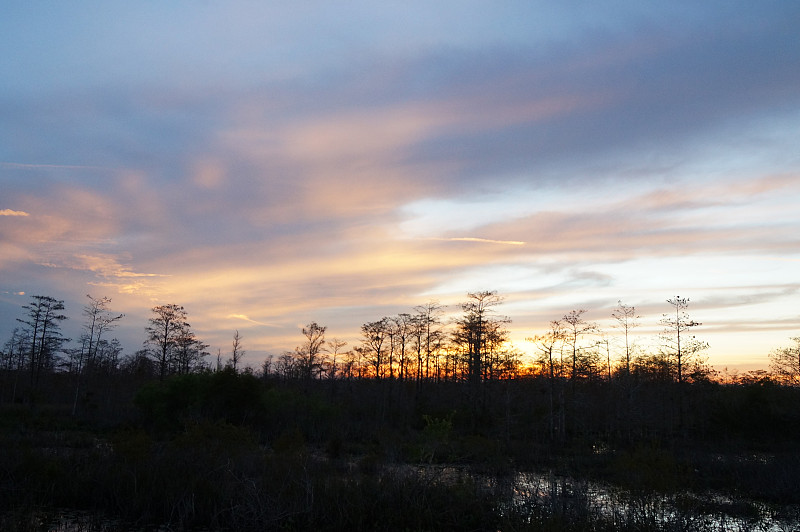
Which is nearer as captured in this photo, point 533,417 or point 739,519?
point 739,519

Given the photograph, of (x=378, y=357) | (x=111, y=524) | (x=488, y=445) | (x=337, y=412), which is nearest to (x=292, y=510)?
(x=111, y=524)

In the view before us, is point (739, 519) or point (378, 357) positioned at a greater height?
point (378, 357)

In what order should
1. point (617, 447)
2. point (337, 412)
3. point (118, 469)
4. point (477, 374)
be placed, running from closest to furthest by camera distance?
1. point (118, 469)
2. point (617, 447)
3. point (337, 412)
4. point (477, 374)

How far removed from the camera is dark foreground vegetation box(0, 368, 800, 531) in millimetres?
12750

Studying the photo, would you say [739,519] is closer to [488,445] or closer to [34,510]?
[488,445]

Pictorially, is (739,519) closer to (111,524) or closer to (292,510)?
(292,510)

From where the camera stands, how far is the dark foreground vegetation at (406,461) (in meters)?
12.8

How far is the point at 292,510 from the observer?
1240 cm

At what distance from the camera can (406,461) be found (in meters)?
24.4

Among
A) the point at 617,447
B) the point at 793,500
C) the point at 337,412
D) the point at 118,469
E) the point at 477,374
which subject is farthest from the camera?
the point at 477,374

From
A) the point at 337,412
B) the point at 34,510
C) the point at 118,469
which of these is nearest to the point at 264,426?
the point at 337,412

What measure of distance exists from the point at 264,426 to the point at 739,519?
25008 millimetres

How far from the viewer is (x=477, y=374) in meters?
42.5

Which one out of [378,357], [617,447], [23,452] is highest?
[378,357]
